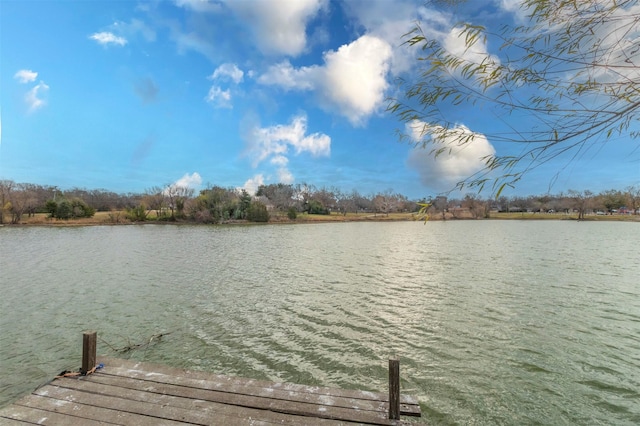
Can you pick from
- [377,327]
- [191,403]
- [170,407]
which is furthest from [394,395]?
[377,327]

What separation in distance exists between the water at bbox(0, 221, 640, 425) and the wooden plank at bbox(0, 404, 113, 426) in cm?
219

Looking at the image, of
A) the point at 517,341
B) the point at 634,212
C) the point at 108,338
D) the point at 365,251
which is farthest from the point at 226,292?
the point at 634,212

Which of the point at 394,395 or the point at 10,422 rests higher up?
the point at 394,395

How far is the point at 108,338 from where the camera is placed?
8.87m

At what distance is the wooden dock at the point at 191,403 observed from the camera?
13.8 feet

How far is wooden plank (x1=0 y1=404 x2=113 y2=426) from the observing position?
4.18m

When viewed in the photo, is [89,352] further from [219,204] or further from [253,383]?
[219,204]

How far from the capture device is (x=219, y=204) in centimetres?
6925

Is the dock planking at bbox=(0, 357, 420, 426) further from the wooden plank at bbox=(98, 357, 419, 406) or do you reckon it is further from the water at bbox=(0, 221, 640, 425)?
the water at bbox=(0, 221, 640, 425)

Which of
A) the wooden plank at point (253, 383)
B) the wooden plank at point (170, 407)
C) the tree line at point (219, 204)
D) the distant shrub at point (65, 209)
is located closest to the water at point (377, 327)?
the wooden plank at point (253, 383)

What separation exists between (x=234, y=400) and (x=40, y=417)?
2631 mm

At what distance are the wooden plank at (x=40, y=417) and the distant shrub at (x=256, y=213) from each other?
67.2m

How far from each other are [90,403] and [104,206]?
4402 inches

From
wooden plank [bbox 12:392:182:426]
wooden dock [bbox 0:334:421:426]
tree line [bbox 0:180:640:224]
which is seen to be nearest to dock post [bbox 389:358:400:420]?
wooden dock [bbox 0:334:421:426]
